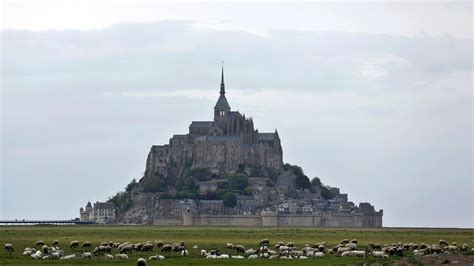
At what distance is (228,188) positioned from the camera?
583ft

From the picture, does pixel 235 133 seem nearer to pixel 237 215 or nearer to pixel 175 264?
pixel 237 215

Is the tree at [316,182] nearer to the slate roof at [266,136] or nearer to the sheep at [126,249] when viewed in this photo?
the slate roof at [266,136]

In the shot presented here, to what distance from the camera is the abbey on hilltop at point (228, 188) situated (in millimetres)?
167375

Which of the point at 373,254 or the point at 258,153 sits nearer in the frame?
the point at 373,254

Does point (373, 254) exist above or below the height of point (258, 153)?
below

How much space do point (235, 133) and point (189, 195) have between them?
49.0ft

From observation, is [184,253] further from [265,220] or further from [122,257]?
[265,220]

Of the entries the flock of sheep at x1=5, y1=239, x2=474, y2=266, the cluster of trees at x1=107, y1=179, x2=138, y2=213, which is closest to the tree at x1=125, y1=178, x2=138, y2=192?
the cluster of trees at x1=107, y1=179, x2=138, y2=213

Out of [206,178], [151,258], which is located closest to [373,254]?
[151,258]

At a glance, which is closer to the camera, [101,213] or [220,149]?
[101,213]

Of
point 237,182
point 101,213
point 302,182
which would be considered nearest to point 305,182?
point 302,182

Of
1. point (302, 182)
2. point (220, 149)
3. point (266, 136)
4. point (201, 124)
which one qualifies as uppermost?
point (201, 124)

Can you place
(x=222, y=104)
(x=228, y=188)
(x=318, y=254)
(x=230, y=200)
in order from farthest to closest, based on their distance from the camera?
(x=222, y=104) < (x=228, y=188) < (x=230, y=200) < (x=318, y=254)

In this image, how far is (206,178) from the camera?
181m
